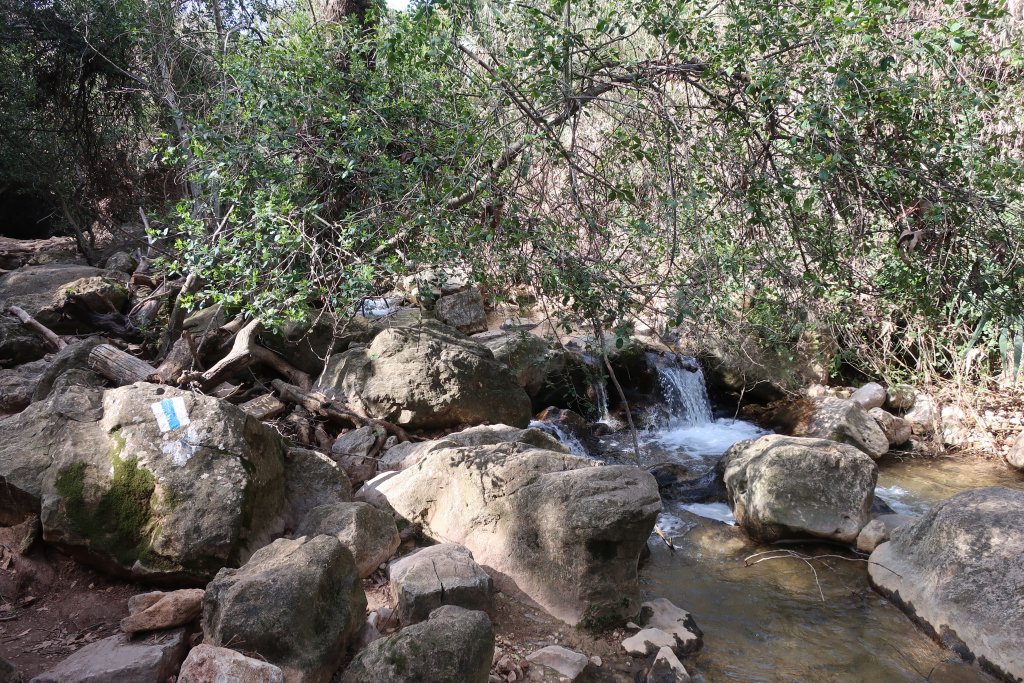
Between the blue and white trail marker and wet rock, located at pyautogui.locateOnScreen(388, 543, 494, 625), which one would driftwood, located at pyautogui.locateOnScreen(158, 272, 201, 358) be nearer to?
the blue and white trail marker

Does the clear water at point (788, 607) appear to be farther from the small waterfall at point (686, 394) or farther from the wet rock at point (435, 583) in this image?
the small waterfall at point (686, 394)

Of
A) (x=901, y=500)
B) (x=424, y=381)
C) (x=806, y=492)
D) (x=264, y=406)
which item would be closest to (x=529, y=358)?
(x=424, y=381)

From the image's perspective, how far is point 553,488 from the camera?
4.00 meters

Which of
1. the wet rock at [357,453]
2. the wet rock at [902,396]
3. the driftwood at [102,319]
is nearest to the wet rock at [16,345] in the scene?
the driftwood at [102,319]

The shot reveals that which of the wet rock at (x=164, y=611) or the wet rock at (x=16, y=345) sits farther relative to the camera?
the wet rock at (x=16, y=345)

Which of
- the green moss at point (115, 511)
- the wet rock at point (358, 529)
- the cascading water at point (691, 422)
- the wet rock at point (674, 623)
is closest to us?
the green moss at point (115, 511)

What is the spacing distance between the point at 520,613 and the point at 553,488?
27.2 inches

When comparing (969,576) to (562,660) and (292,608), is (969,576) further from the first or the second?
(292,608)

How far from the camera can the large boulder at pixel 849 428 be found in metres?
7.31

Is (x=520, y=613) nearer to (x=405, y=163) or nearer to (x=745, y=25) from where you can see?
(x=405, y=163)

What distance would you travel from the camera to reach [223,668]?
96.0 inches

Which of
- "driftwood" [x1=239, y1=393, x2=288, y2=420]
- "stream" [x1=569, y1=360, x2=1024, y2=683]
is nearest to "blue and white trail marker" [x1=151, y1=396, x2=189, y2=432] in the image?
"driftwood" [x1=239, y1=393, x2=288, y2=420]

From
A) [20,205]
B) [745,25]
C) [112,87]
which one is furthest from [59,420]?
[20,205]

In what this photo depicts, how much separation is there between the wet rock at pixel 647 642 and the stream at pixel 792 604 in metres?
0.19
